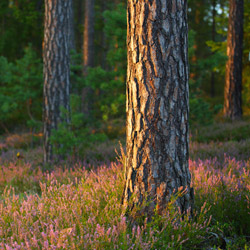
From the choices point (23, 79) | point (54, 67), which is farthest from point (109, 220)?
point (23, 79)

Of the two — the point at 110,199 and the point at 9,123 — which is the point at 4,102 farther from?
the point at 110,199

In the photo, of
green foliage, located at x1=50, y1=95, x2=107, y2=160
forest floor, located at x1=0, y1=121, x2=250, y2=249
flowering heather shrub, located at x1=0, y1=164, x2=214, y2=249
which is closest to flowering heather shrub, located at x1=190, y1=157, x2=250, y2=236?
forest floor, located at x1=0, y1=121, x2=250, y2=249

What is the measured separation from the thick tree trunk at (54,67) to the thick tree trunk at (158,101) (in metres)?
4.07

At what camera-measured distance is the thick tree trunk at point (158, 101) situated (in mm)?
3322

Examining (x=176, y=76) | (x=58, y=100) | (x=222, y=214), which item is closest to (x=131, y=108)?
(x=176, y=76)

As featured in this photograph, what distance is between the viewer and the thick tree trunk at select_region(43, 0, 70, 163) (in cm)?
721

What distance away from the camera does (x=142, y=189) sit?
3.46 metres

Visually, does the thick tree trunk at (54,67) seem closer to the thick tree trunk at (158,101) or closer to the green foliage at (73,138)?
the green foliage at (73,138)

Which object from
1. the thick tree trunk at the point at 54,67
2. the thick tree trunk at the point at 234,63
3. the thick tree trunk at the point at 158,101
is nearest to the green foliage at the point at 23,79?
the thick tree trunk at the point at 54,67

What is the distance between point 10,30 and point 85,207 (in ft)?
59.7

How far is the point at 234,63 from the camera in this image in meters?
13.5

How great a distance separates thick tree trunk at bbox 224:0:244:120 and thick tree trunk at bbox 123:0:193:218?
→ 36.1ft

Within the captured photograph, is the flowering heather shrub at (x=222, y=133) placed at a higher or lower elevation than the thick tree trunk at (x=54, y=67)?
lower

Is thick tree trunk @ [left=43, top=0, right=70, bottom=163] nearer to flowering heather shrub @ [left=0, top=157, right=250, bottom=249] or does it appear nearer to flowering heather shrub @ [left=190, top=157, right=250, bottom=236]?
flowering heather shrub @ [left=0, top=157, right=250, bottom=249]
